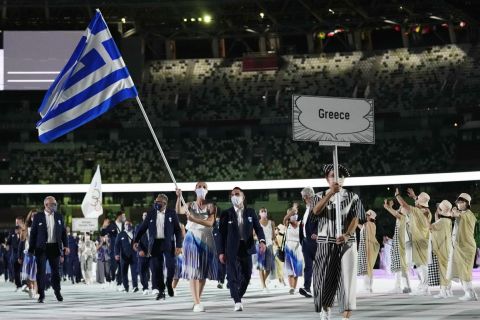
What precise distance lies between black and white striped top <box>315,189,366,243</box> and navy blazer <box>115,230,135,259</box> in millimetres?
11863

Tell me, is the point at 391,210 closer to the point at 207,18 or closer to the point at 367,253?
the point at 367,253

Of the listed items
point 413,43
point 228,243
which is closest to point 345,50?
point 413,43

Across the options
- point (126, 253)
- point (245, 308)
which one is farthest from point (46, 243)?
point (245, 308)

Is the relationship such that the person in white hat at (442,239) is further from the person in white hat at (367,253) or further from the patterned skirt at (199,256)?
the patterned skirt at (199,256)

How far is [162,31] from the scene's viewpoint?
49875mm

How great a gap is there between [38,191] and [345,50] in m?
19.8

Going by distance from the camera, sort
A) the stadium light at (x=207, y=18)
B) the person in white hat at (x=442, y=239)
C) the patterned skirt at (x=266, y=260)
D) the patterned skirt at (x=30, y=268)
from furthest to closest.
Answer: the stadium light at (x=207, y=18) → the patterned skirt at (x=30, y=268) → the patterned skirt at (x=266, y=260) → the person in white hat at (x=442, y=239)

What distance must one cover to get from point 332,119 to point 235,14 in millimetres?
37991

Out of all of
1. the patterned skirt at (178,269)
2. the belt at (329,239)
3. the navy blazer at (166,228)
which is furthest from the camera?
the patterned skirt at (178,269)

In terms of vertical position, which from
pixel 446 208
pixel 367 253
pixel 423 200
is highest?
pixel 423 200

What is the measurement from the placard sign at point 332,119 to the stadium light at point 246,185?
3591 cm

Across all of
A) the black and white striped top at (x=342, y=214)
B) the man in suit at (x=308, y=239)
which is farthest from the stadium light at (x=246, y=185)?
the black and white striped top at (x=342, y=214)

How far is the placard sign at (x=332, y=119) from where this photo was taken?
9969 mm

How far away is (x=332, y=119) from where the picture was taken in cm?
1025
